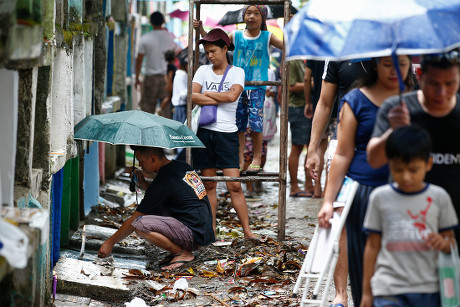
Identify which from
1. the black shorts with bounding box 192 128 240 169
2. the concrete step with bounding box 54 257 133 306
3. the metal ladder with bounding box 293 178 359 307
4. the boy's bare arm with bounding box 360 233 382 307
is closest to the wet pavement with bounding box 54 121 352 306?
the concrete step with bounding box 54 257 133 306

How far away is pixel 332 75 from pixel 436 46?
1.84 meters

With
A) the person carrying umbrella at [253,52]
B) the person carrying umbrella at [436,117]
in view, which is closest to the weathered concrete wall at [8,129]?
the person carrying umbrella at [436,117]

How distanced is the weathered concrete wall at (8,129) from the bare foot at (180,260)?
2436 mm

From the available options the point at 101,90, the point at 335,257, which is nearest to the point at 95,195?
the point at 101,90

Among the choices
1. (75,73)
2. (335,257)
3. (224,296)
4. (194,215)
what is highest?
(75,73)

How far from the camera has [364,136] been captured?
4.20 meters

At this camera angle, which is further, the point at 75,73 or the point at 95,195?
the point at 95,195

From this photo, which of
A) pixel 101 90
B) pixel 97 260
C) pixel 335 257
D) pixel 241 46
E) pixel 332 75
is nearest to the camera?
pixel 335 257

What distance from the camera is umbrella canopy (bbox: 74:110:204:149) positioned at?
6.21m

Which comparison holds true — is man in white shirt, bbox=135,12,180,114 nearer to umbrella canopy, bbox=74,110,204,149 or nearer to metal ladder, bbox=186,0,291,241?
metal ladder, bbox=186,0,291,241

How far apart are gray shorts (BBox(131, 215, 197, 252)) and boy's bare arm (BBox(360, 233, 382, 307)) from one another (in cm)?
280

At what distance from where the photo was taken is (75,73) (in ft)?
22.8

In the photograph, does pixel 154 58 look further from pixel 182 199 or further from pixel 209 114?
pixel 182 199

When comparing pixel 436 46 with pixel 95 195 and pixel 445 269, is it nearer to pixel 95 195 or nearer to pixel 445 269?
pixel 445 269
